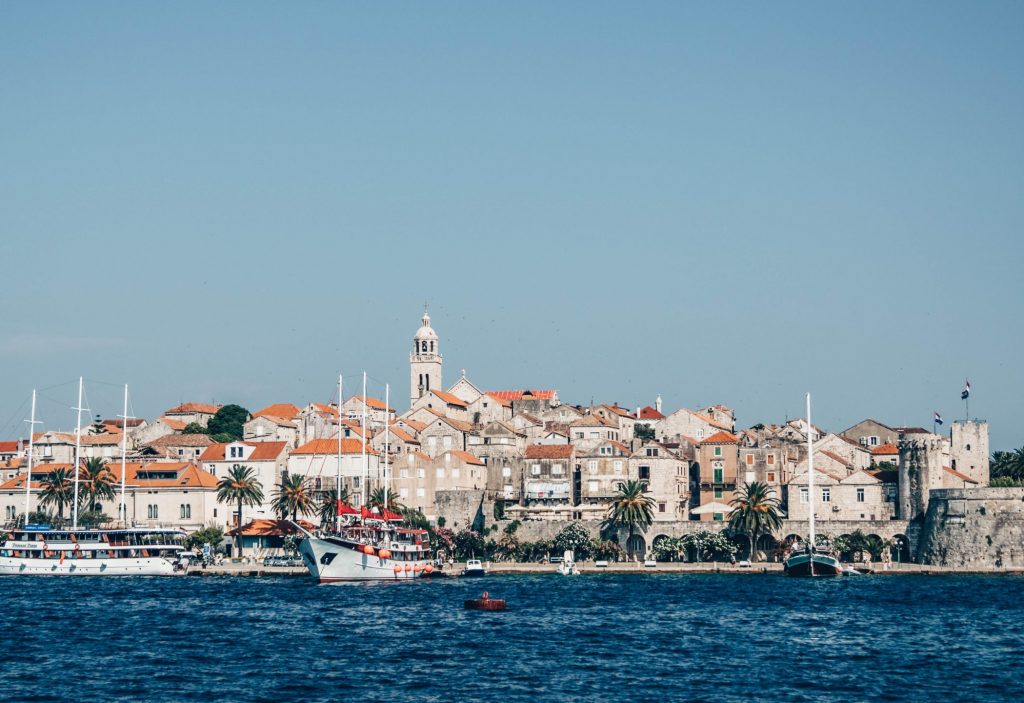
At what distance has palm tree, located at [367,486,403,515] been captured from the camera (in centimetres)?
12083

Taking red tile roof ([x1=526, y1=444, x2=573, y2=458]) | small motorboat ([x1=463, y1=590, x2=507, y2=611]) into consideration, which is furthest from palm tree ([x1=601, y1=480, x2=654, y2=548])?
small motorboat ([x1=463, y1=590, x2=507, y2=611])

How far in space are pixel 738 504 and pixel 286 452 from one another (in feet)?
130

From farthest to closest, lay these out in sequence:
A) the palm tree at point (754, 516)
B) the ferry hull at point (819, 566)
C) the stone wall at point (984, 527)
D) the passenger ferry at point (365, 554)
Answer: the palm tree at point (754, 516), the stone wall at point (984, 527), the ferry hull at point (819, 566), the passenger ferry at point (365, 554)

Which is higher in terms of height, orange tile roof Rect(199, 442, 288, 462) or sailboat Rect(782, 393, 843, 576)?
orange tile roof Rect(199, 442, 288, 462)

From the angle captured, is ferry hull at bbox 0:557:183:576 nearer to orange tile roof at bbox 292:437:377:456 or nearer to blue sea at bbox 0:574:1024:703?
blue sea at bbox 0:574:1024:703

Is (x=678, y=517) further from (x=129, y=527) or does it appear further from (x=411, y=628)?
(x=411, y=628)

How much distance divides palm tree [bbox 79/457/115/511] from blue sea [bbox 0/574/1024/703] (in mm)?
25791

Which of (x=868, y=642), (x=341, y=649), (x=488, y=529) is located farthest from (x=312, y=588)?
(x=868, y=642)

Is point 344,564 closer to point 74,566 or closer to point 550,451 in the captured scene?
point 74,566

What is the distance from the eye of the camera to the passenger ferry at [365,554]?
4072 inches

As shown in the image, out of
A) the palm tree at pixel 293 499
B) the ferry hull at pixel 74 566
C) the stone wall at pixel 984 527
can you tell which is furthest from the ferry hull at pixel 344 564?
the stone wall at pixel 984 527

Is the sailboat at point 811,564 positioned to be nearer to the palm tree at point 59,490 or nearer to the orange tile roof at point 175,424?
the palm tree at point 59,490

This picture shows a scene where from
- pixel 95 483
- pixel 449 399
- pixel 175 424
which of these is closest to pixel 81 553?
pixel 95 483

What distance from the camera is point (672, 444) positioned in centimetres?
13425
